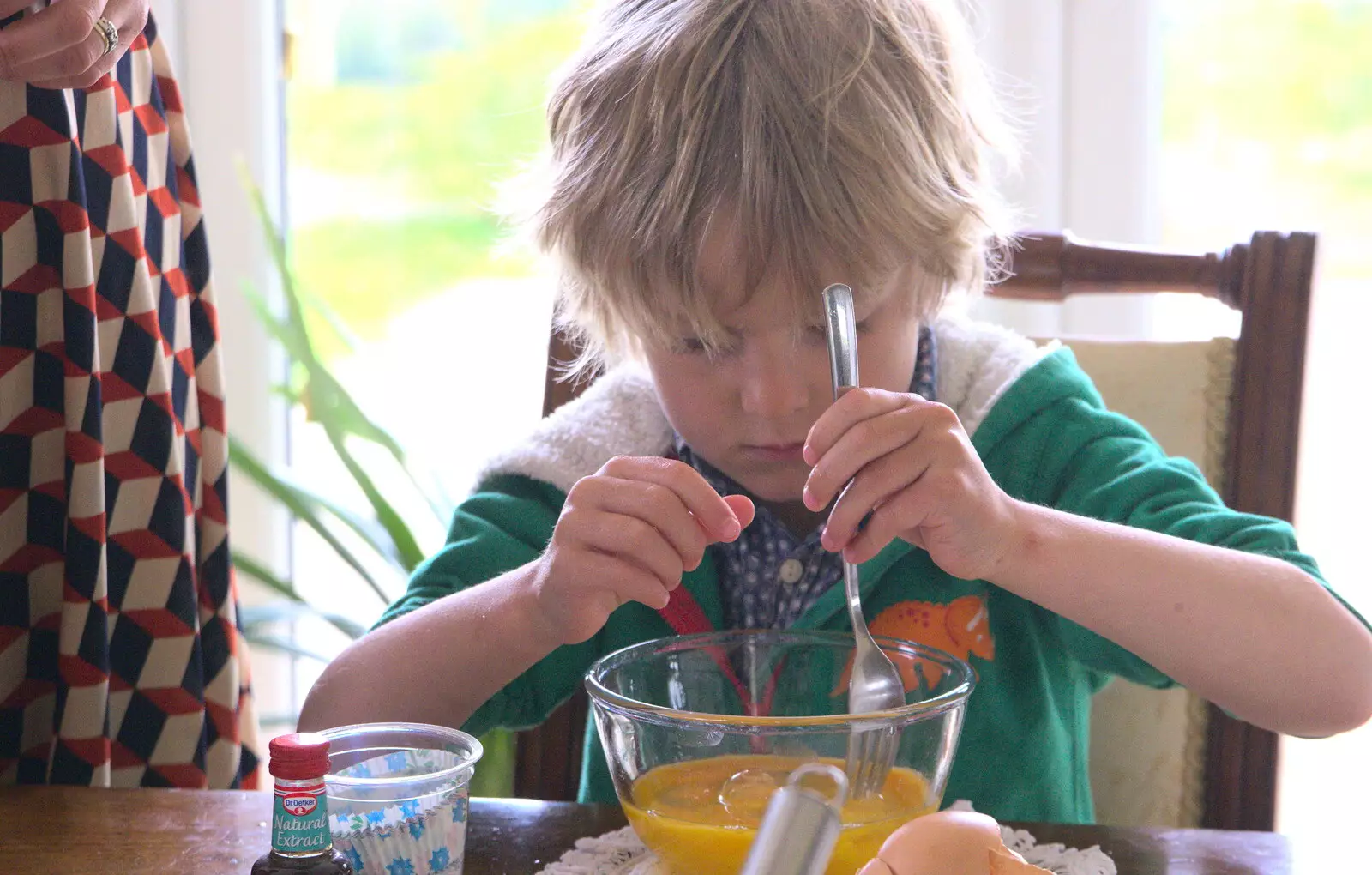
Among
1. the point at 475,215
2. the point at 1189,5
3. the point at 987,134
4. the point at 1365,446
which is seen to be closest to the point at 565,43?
the point at 475,215

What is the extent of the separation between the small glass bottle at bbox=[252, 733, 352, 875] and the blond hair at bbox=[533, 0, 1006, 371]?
0.38 meters

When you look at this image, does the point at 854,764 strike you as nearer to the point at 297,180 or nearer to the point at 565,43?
the point at 565,43

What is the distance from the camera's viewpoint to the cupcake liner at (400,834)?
0.63 meters

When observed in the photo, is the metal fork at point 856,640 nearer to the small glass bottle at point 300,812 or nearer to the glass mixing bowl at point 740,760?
the glass mixing bowl at point 740,760

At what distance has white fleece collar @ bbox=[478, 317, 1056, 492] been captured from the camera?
100 cm

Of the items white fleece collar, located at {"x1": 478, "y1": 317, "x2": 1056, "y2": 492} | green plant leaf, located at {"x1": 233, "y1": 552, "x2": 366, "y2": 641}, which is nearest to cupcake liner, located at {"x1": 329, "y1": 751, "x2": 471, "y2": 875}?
white fleece collar, located at {"x1": 478, "y1": 317, "x2": 1056, "y2": 492}

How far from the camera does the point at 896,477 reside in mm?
710

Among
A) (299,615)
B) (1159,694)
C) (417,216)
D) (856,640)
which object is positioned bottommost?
(299,615)

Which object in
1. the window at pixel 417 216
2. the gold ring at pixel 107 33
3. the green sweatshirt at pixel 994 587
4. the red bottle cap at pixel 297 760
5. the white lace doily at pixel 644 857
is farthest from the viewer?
the window at pixel 417 216

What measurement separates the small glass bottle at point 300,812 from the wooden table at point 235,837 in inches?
5.0

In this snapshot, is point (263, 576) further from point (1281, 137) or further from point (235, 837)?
point (1281, 137)

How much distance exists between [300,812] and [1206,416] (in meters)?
0.76

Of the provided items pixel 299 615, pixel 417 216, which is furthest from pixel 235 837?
pixel 417 216

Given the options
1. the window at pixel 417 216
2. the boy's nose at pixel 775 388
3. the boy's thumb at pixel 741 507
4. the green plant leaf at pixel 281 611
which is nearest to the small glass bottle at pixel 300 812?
the boy's thumb at pixel 741 507
